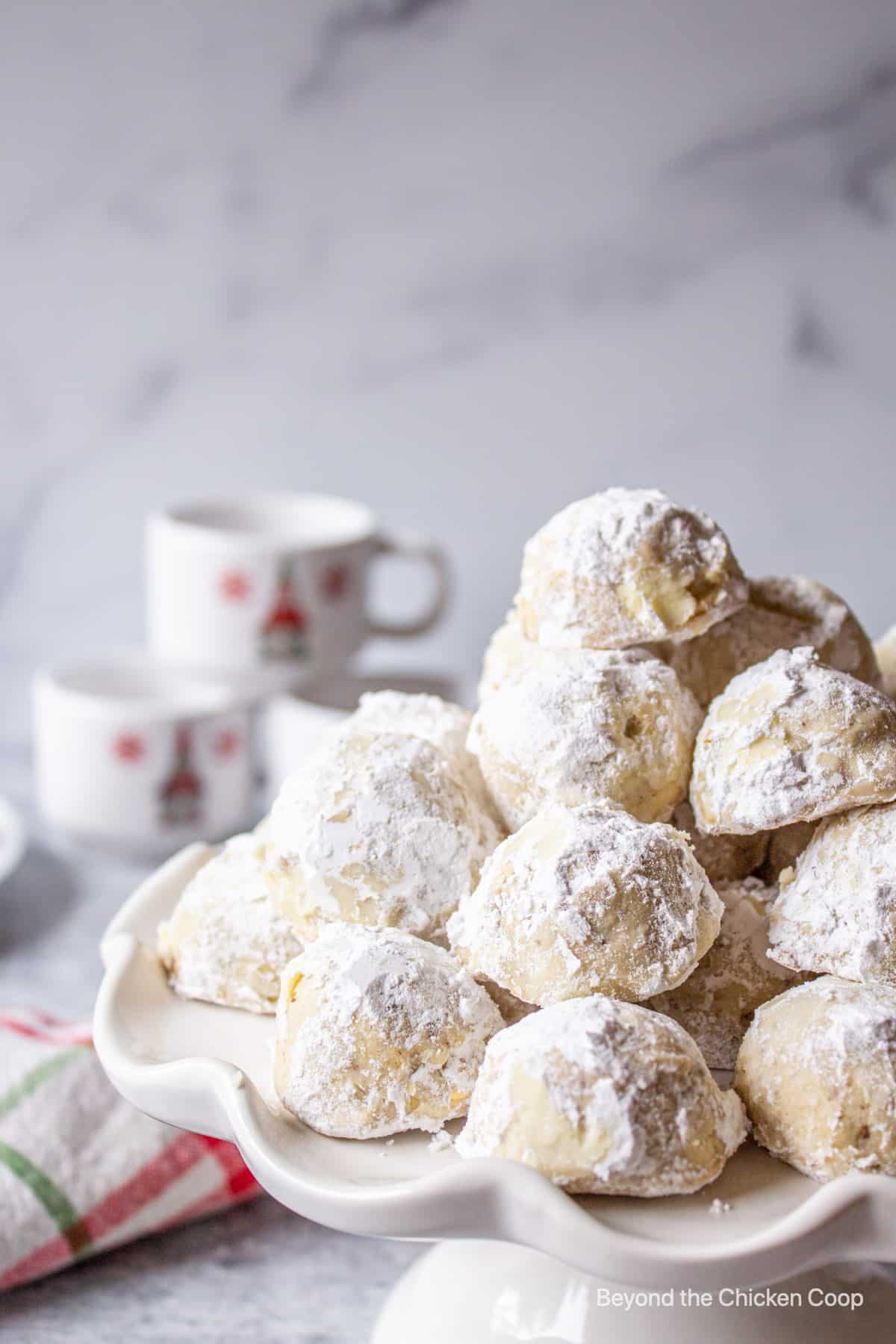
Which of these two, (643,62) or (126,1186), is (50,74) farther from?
(126,1186)

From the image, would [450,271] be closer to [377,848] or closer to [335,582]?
[335,582]

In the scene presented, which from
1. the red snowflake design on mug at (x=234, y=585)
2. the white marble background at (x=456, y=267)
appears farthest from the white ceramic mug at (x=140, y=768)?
the white marble background at (x=456, y=267)

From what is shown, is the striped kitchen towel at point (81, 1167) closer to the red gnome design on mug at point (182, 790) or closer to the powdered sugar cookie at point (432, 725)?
the powdered sugar cookie at point (432, 725)

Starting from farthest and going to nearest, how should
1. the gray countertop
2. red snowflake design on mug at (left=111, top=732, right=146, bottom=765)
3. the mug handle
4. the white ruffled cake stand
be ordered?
the mug handle, red snowflake design on mug at (left=111, top=732, right=146, bottom=765), the gray countertop, the white ruffled cake stand

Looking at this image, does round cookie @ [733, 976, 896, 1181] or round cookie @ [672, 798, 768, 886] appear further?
round cookie @ [672, 798, 768, 886]

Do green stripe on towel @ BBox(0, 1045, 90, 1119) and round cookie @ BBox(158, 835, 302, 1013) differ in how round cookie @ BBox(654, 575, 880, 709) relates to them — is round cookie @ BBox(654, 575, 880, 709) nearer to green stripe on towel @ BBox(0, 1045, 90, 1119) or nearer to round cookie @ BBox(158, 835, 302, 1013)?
round cookie @ BBox(158, 835, 302, 1013)

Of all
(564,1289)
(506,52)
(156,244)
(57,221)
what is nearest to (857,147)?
(506,52)

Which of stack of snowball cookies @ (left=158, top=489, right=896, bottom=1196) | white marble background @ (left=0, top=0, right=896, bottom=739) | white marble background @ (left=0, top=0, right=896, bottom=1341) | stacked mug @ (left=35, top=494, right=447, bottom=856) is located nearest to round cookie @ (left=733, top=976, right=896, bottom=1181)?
stack of snowball cookies @ (left=158, top=489, right=896, bottom=1196)
